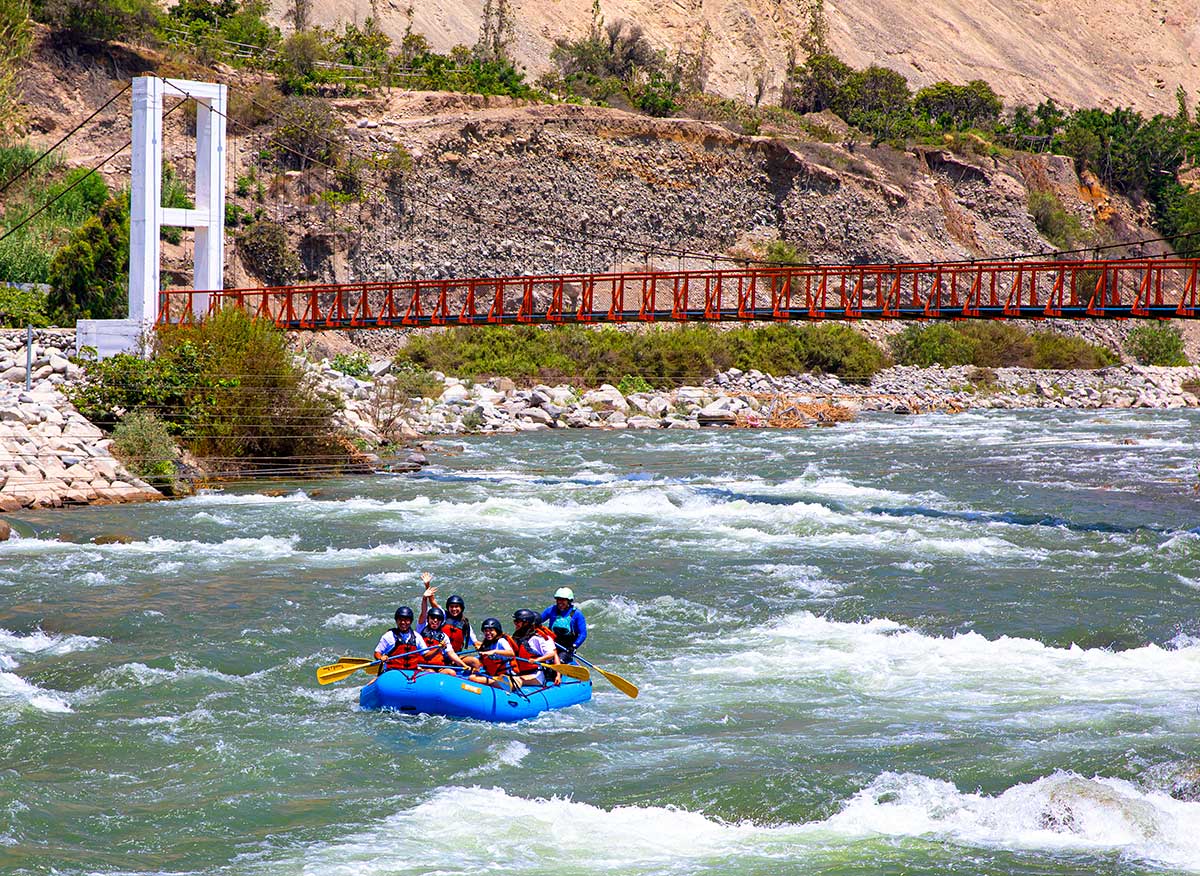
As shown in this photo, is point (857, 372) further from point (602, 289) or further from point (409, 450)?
point (409, 450)

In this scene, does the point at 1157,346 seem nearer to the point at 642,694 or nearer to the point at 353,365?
the point at 353,365

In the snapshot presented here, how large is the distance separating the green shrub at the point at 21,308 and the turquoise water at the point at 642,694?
44.6 feet

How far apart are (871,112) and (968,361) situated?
2574 cm

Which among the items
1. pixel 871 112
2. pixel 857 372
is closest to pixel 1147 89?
pixel 871 112

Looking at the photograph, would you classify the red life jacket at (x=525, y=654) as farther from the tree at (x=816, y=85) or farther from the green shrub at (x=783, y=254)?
the tree at (x=816, y=85)

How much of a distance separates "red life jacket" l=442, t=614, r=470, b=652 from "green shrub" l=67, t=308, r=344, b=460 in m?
10.8

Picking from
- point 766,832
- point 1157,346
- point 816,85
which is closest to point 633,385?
point 1157,346

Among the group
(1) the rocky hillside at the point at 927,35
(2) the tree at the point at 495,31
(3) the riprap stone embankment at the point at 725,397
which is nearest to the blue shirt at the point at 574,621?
(3) the riprap stone embankment at the point at 725,397

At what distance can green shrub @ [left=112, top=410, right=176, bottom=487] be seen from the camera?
18344mm

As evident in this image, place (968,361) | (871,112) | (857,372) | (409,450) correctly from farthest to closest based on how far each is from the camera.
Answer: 1. (871,112)
2. (968,361)
3. (857,372)
4. (409,450)

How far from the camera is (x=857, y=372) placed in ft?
140

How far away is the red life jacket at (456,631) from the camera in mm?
9719

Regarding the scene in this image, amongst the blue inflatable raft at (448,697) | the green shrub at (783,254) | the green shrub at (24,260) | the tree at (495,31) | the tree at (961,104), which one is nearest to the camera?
the blue inflatable raft at (448,697)

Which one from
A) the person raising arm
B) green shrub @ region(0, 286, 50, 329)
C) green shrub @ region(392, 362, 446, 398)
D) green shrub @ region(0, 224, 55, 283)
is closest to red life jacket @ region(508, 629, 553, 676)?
the person raising arm
